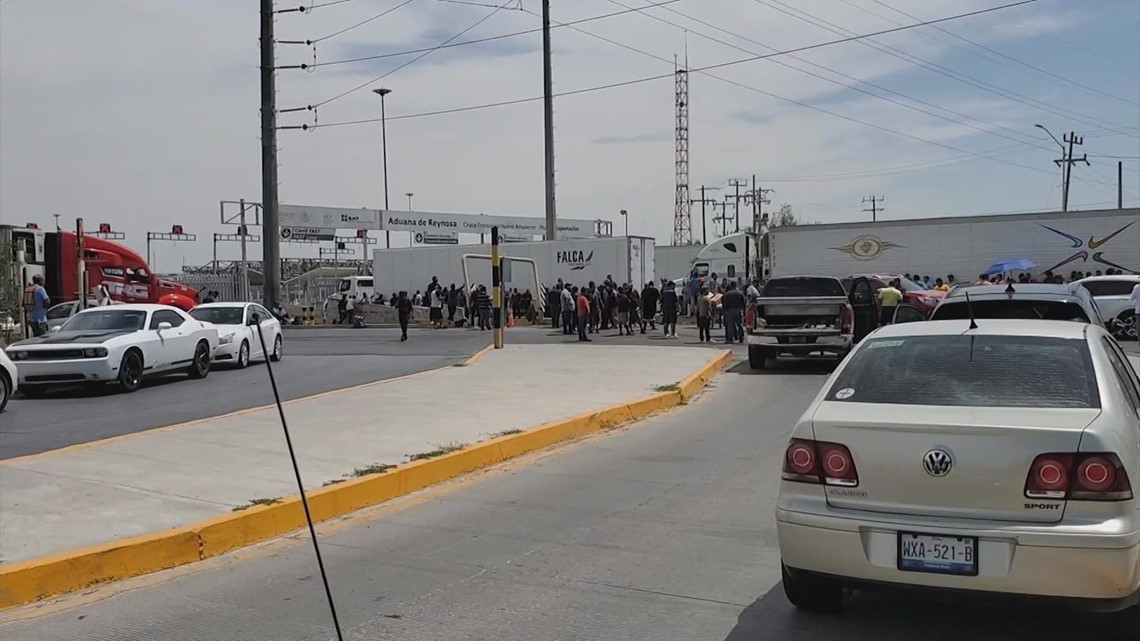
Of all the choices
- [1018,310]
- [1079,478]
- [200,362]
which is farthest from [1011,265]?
[1079,478]

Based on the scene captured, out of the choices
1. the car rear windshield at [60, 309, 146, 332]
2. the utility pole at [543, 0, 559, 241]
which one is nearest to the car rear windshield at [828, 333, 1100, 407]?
the car rear windshield at [60, 309, 146, 332]

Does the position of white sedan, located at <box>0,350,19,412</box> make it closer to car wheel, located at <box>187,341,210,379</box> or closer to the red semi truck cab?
car wheel, located at <box>187,341,210,379</box>

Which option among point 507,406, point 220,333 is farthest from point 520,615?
point 220,333

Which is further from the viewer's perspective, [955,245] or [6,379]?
[955,245]

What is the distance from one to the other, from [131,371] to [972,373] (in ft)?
46.1

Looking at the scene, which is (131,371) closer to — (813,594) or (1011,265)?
(813,594)

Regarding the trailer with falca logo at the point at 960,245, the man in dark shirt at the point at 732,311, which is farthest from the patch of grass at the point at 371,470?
the trailer with falca logo at the point at 960,245

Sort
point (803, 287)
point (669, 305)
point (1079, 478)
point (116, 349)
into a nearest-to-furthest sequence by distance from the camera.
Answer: point (1079, 478)
point (116, 349)
point (803, 287)
point (669, 305)

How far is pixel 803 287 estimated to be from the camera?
20.2m

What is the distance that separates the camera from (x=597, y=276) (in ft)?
127

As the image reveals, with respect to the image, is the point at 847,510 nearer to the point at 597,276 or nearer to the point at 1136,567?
the point at 1136,567

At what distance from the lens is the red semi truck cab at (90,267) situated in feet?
102

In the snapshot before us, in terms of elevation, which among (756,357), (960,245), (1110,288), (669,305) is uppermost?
(960,245)

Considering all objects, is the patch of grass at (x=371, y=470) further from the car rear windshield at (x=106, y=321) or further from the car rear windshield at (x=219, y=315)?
the car rear windshield at (x=219, y=315)
